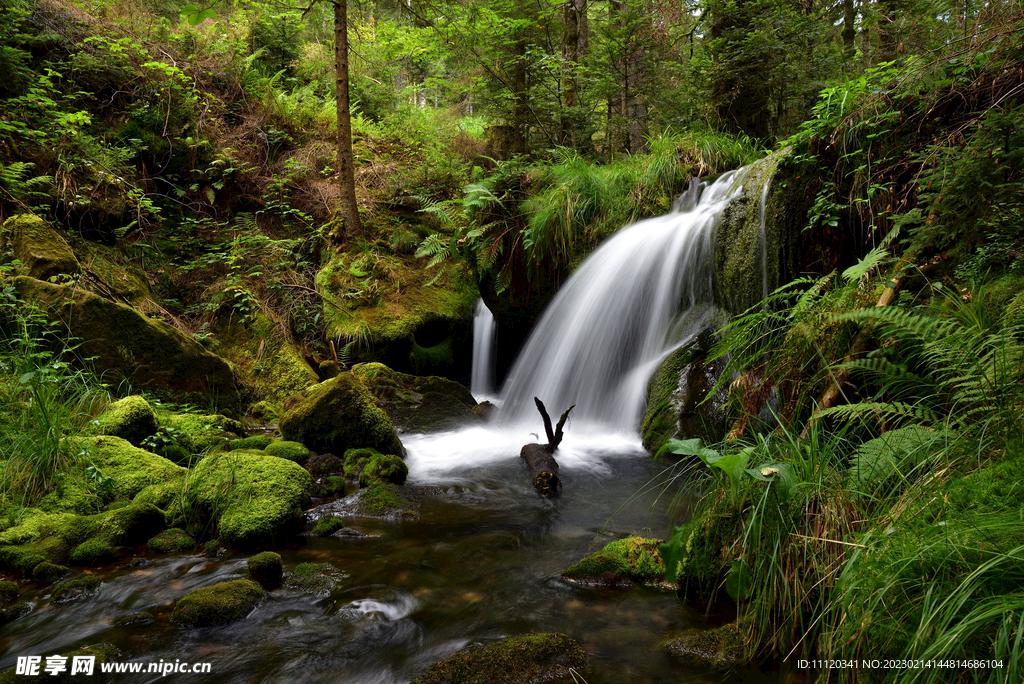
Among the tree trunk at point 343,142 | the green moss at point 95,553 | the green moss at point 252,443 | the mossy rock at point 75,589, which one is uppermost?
the tree trunk at point 343,142

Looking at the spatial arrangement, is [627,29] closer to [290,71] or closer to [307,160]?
[307,160]

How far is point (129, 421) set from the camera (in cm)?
500

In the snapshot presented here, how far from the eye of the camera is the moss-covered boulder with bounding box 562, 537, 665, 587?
319cm

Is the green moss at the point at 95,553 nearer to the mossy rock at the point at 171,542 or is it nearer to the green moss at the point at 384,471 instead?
the mossy rock at the point at 171,542

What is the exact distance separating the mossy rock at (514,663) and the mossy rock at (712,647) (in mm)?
442

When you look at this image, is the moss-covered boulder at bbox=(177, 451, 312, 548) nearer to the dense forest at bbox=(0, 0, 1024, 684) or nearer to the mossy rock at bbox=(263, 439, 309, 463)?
the dense forest at bbox=(0, 0, 1024, 684)

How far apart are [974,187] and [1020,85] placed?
0.77 metres

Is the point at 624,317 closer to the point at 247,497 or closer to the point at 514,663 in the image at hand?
the point at 247,497

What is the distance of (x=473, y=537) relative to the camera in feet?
13.4

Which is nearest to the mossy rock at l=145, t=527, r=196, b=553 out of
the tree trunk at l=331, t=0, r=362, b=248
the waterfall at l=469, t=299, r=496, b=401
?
the waterfall at l=469, t=299, r=496, b=401

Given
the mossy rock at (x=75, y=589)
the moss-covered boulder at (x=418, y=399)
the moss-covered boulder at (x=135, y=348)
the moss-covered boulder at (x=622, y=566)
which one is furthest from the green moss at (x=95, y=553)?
the moss-covered boulder at (x=418, y=399)

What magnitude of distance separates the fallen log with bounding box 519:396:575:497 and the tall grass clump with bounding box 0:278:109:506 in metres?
3.56

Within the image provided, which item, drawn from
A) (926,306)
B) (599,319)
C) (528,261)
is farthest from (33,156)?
(926,306)

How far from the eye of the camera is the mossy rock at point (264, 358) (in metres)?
7.61
